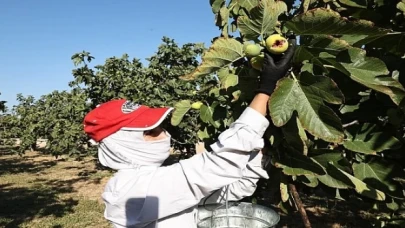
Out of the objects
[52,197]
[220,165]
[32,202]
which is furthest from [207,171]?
[52,197]

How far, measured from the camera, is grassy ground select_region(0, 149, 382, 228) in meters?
6.30

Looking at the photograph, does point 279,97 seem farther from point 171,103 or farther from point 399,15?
point 171,103

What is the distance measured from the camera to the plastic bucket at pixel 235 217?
1588 millimetres

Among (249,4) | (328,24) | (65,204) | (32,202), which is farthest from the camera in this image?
(32,202)

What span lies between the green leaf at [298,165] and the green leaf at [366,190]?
12cm

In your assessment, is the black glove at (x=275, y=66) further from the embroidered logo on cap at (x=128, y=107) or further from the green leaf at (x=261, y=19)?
the embroidered logo on cap at (x=128, y=107)

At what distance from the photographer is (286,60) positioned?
112 cm

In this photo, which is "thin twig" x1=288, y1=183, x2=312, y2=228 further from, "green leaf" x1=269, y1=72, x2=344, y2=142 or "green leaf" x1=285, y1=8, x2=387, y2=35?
"green leaf" x1=285, y1=8, x2=387, y2=35

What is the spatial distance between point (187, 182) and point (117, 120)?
1.50ft

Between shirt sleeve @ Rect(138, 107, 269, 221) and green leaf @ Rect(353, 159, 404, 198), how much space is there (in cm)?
40

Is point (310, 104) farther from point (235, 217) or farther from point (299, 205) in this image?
point (235, 217)

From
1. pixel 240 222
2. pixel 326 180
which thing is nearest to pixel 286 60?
pixel 326 180

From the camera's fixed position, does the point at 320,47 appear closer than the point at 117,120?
Yes

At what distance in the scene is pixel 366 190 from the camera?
50.8 inches
